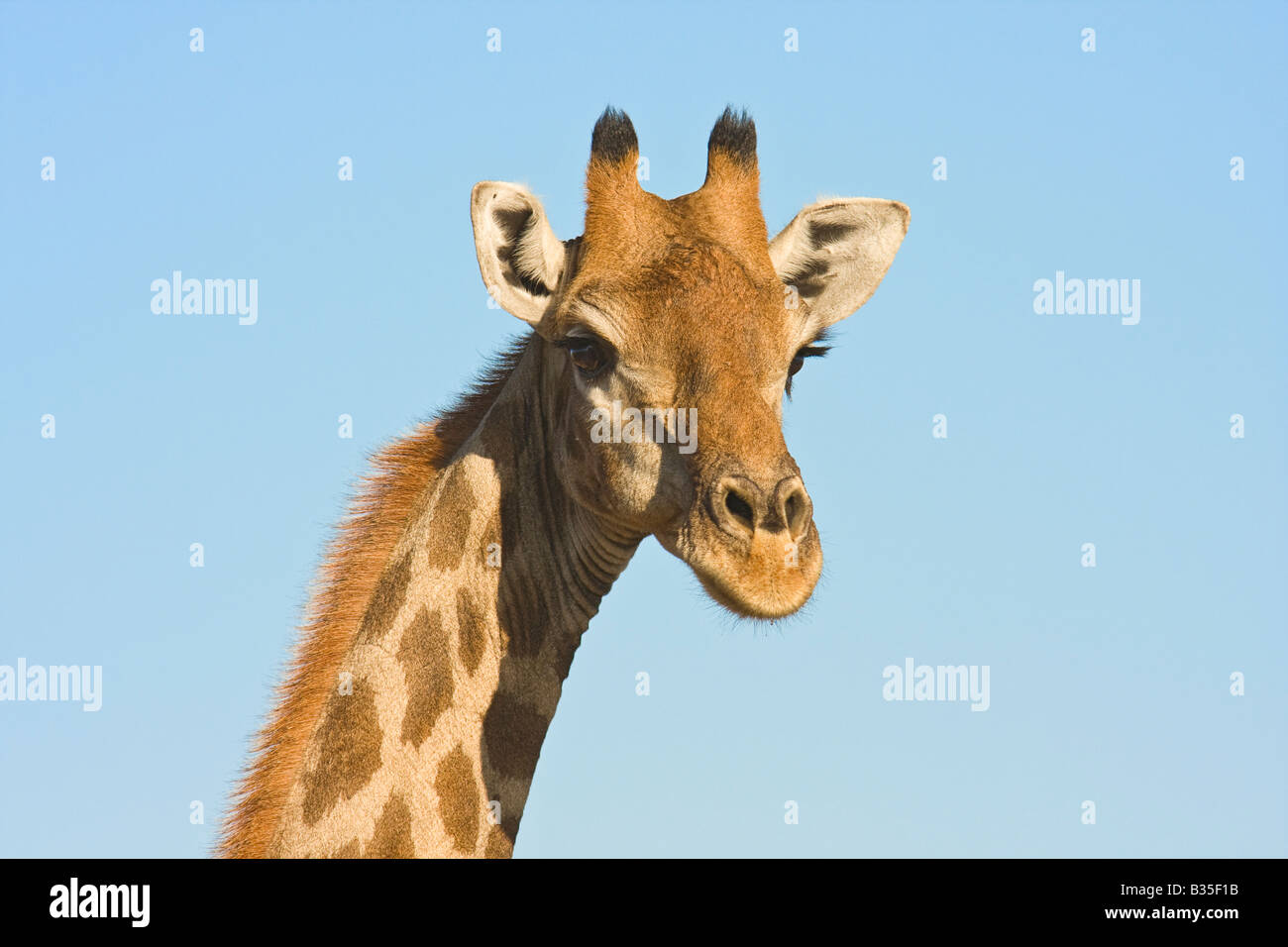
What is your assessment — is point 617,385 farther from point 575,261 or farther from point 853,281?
point 853,281

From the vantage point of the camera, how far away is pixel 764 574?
423 inches

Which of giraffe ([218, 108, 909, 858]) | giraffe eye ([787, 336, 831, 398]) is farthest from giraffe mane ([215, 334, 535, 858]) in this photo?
giraffe eye ([787, 336, 831, 398])

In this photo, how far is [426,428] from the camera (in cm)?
1336

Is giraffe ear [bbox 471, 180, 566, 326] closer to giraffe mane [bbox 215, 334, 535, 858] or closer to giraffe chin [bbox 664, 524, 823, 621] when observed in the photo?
giraffe mane [bbox 215, 334, 535, 858]

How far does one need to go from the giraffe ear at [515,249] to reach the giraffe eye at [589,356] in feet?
1.98

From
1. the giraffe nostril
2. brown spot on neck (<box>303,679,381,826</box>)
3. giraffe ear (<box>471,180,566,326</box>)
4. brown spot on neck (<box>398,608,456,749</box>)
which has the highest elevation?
giraffe ear (<box>471,180,566,326</box>)

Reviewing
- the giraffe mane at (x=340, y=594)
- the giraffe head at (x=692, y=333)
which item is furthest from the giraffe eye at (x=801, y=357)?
the giraffe mane at (x=340, y=594)

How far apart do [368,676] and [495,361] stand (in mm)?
2958

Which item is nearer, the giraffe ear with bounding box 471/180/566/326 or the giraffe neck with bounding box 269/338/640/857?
the giraffe neck with bounding box 269/338/640/857

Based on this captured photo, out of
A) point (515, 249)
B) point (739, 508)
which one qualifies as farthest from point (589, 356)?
point (739, 508)

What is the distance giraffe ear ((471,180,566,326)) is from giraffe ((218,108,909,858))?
2 cm

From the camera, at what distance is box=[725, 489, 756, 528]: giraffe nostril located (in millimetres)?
10914

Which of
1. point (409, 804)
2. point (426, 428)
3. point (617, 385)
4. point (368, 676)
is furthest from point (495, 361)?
point (409, 804)

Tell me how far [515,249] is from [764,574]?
353 centimetres
